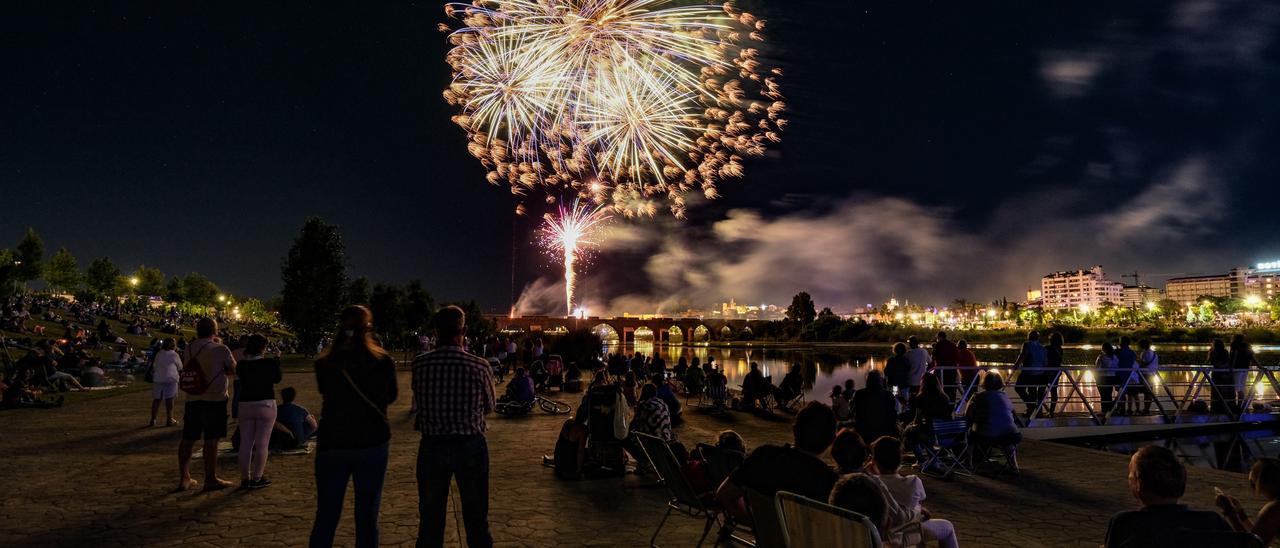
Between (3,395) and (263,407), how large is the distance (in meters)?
13.6

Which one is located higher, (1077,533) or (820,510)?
(820,510)

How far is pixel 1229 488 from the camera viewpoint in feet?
27.2

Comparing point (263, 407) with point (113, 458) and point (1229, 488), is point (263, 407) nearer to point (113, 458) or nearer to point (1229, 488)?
point (113, 458)

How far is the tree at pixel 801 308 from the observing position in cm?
15225

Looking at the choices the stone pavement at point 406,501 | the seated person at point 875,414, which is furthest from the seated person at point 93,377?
the seated person at point 875,414

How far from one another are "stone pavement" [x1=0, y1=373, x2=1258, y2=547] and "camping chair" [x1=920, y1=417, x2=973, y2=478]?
1.00 feet

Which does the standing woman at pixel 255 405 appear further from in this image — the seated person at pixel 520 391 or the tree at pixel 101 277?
the tree at pixel 101 277

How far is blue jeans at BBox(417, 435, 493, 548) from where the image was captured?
4262 millimetres

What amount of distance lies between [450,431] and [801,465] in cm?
216

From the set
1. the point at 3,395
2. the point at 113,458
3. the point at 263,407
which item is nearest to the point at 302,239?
the point at 3,395

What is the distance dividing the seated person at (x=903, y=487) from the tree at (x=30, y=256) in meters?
95.9

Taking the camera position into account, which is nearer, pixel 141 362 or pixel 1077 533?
pixel 1077 533

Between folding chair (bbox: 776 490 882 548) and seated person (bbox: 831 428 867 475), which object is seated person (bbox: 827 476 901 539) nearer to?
folding chair (bbox: 776 490 882 548)

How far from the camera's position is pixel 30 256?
74.0 metres
